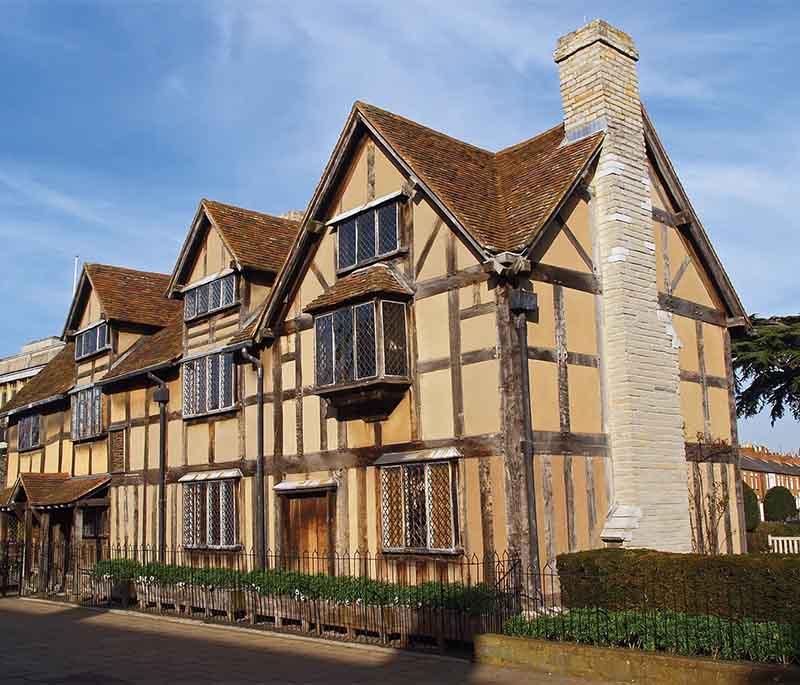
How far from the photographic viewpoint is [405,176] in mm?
17547

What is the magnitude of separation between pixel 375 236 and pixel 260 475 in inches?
234

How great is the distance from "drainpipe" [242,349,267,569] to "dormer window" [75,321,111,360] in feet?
26.5

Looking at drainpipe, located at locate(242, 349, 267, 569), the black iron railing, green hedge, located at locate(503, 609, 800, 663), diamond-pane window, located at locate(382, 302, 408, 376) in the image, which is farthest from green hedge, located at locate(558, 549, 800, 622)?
drainpipe, located at locate(242, 349, 267, 569)

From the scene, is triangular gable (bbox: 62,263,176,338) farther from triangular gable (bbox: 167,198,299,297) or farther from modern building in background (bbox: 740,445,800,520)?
modern building in background (bbox: 740,445,800,520)

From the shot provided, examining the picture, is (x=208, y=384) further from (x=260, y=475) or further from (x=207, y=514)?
(x=260, y=475)

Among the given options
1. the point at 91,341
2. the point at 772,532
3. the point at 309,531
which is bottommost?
the point at 772,532

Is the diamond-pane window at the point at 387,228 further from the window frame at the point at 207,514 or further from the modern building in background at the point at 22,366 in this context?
the modern building in background at the point at 22,366

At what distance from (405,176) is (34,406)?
18.4 meters

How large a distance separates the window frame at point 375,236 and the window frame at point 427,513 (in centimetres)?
408

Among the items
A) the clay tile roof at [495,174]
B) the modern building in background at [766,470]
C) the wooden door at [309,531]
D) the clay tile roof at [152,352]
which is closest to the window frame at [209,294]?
the clay tile roof at [152,352]

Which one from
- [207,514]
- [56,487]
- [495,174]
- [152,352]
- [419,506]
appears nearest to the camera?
[419,506]

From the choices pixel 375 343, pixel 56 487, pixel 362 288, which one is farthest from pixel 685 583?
pixel 56 487

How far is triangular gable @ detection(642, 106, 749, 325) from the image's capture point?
1920 centimetres

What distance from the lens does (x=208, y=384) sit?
22484mm
